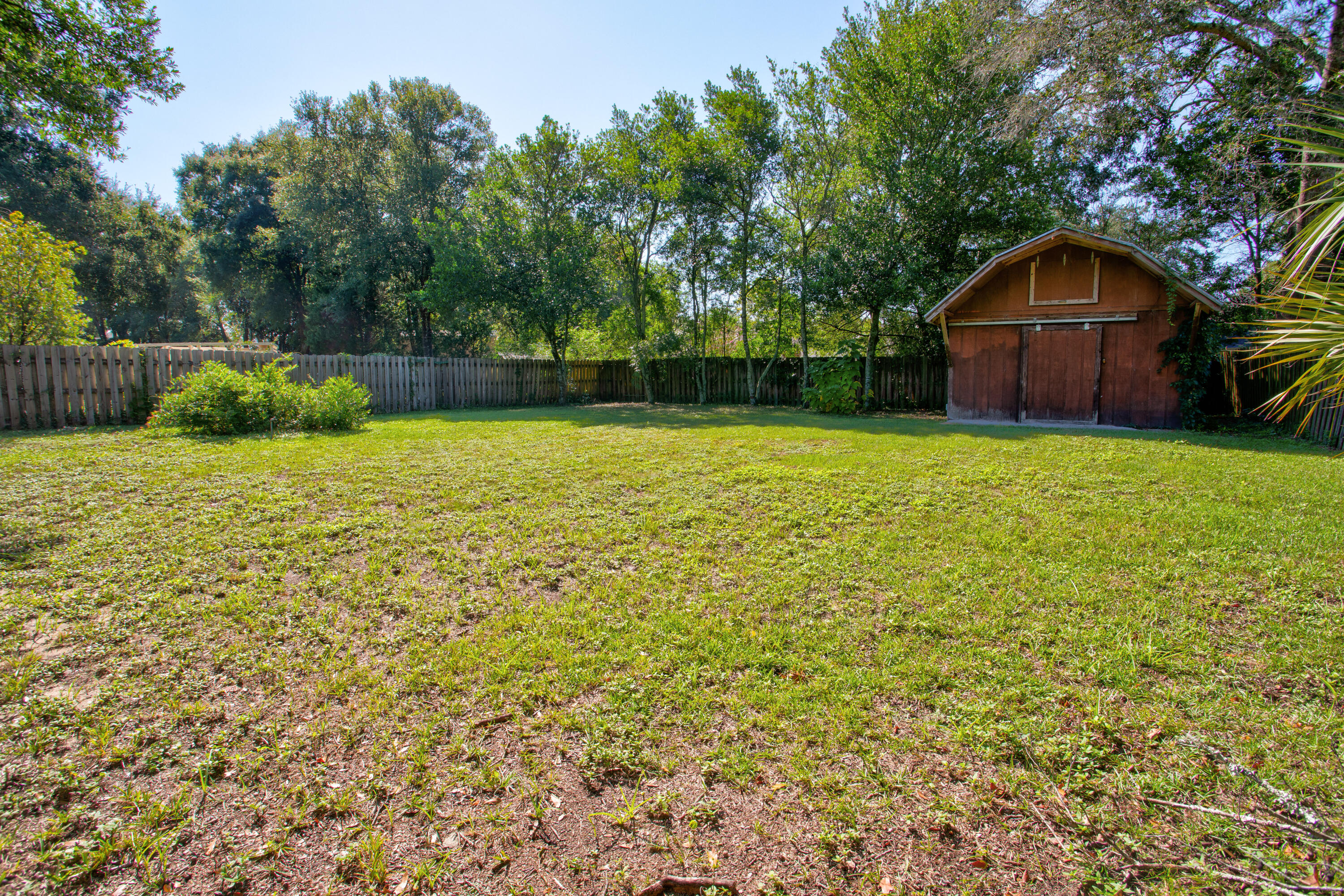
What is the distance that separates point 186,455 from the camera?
6.66 m

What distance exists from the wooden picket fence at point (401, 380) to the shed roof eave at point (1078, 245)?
11.6 ft

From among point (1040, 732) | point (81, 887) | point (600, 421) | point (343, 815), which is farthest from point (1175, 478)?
point (600, 421)

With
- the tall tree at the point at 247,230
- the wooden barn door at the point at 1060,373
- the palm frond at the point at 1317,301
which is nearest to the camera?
the palm frond at the point at 1317,301

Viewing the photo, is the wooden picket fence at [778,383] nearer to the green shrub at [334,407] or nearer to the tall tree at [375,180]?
the green shrub at [334,407]

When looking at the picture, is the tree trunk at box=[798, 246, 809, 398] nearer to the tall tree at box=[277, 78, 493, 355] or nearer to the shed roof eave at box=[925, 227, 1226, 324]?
the shed roof eave at box=[925, 227, 1226, 324]

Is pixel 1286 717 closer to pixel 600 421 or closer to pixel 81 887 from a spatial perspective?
pixel 81 887

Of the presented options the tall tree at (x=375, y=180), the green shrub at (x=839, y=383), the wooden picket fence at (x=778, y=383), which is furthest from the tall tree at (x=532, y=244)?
the green shrub at (x=839, y=383)

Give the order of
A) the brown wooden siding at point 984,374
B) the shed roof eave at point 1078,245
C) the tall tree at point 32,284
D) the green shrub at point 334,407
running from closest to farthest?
the green shrub at point 334,407 → the tall tree at point 32,284 → the shed roof eave at point 1078,245 → the brown wooden siding at point 984,374

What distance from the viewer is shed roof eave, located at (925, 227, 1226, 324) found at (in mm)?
10438

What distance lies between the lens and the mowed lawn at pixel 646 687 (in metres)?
1.69

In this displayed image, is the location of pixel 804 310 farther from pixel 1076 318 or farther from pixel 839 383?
pixel 1076 318

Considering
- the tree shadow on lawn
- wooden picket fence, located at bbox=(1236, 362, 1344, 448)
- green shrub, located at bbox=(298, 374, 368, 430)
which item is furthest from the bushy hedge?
wooden picket fence, located at bbox=(1236, 362, 1344, 448)

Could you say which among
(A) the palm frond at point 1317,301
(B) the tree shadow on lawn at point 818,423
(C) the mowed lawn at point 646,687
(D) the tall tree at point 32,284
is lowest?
(C) the mowed lawn at point 646,687

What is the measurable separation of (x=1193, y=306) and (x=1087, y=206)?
8294 millimetres
